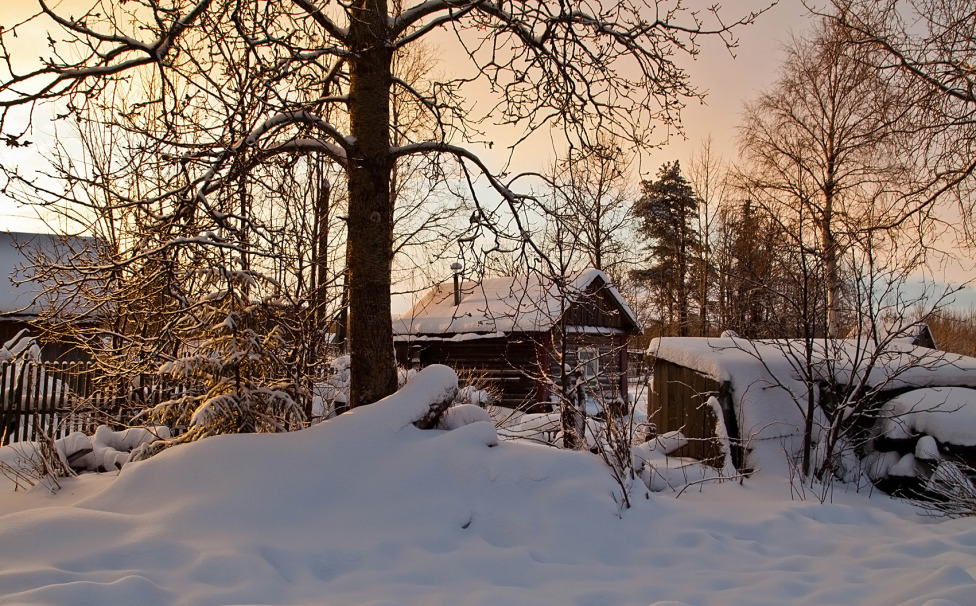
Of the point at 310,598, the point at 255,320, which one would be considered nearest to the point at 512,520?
the point at 310,598

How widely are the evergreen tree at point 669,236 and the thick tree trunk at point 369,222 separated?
26103 millimetres

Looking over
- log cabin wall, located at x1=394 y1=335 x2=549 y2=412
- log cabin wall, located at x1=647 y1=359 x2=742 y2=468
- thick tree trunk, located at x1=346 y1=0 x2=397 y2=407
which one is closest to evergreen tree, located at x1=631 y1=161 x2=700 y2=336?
log cabin wall, located at x1=394 y1=335 x2=549 y2=412

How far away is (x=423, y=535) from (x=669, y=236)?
1159 inches

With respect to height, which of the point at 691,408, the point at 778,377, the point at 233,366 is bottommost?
→ the point at 691,408

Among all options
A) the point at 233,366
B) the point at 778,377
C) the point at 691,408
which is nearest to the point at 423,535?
the point at 233,366

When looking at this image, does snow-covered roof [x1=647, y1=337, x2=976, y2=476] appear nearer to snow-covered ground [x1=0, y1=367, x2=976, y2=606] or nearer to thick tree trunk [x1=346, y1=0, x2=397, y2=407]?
snow-covered ground [x1=0, y1=367, x2=976, y2=606]

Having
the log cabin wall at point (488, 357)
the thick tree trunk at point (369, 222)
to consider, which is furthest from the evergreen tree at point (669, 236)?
the thick tree trunk at point (369, 222)

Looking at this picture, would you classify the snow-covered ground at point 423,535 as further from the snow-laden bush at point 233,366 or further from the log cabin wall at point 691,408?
the log cabin wall at point 691,408

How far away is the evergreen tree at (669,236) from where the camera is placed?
30.3 m

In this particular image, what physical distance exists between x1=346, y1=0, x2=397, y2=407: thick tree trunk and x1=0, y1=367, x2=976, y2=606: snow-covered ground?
610 millimetres

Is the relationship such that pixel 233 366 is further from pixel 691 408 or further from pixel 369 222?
pixel 691 408

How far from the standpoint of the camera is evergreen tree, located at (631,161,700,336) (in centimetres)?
3034

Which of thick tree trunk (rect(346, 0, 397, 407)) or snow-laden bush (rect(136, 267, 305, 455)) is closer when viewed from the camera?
snow-laden bush (rect(136, 267, 305, 455))

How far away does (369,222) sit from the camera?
529 centimetres
